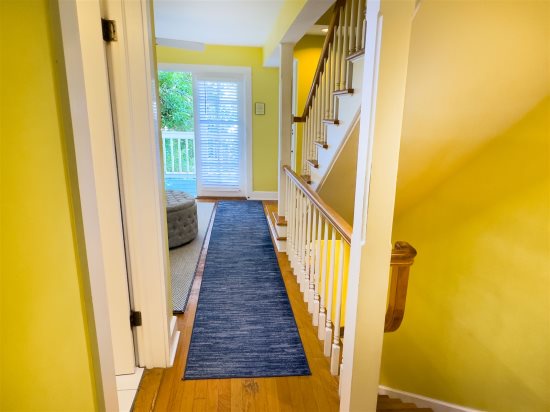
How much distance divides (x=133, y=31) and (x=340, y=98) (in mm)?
1490

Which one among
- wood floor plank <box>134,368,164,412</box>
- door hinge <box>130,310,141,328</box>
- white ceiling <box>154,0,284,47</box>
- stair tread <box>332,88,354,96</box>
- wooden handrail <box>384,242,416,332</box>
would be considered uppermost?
white ceiling <box>154,0,284,47</box>

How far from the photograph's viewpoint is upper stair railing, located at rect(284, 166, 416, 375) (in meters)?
1.36

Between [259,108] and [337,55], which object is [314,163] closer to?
[337,55]

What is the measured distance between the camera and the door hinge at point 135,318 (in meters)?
1.68

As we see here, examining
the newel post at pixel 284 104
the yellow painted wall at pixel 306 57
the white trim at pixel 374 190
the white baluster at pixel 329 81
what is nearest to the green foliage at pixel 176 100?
the yellow painted wall at pixel 306 57

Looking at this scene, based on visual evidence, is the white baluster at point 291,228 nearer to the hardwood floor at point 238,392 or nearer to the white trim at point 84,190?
the hardwood floor at point 238,392

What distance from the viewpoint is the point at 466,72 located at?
1418mm

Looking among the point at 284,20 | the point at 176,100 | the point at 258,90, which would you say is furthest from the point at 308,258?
the point at 176,100

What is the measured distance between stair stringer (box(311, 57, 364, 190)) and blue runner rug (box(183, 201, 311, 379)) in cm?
101

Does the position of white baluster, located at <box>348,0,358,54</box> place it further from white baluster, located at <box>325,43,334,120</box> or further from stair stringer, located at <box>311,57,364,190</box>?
white baluster, located at <box>325,43,334,120</box>

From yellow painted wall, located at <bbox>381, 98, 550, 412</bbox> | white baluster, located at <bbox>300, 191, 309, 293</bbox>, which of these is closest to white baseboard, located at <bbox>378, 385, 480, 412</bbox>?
yellow painted wall, located at <bbox>381, 98, 550, 412</bbox>

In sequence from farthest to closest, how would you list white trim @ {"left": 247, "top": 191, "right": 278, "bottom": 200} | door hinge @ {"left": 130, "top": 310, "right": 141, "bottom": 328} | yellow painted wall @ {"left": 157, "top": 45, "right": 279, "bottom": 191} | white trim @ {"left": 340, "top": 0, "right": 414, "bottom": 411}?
1. white trim @ {"left": 247, "top": 191, "right": 278, "bottom": 200}
2. yellow painted wall @ {"left": 157, "top": 45, "right": 279, "bottom": 191}
3. door hinge @ {"left": 130, "top": 310, "right": 141, "bottom": 328}
4. white trim @ {"left": 340, "top": 0, "right": 414, "bottom": 411}

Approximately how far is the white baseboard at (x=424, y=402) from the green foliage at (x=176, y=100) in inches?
254

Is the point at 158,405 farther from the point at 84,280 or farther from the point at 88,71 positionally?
the point at 88,71
